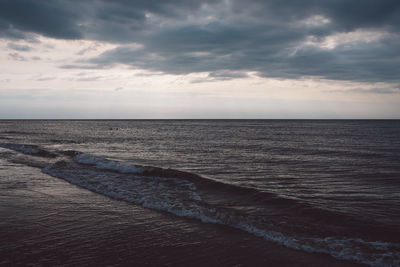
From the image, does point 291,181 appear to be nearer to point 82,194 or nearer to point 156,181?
point 156,181

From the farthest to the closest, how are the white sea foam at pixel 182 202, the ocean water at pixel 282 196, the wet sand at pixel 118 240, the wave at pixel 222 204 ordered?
the ocean water at pixel 282 196
the wave at pixel 222 204
the white sea foam at pixel 182 202
the wet sand at pixel 118 240

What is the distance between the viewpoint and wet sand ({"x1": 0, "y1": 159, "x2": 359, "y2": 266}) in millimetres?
5742

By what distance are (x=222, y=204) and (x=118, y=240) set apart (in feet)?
14.2

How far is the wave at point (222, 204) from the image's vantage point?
255 inches

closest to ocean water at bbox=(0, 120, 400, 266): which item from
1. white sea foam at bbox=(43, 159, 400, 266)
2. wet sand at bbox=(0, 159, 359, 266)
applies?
white sea foam at bbox=(43, 159, 400, 266)

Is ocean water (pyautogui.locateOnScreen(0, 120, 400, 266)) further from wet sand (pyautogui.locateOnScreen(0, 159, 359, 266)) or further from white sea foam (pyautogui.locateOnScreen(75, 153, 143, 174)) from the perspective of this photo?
wet sand (pyautogui.locateOnScreen(0, 159, 359, 266))

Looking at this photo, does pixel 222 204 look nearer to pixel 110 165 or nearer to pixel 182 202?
pixel 182 202

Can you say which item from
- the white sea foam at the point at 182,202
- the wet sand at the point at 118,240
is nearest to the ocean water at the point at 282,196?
the white sea foam at the point at 182,202

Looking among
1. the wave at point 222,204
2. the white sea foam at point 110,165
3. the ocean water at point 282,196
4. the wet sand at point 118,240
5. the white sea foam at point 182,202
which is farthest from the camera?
the white sea foam at point 110,165

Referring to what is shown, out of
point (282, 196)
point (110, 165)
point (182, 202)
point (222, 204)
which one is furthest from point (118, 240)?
point (110, 165)

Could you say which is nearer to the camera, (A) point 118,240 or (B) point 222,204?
(A) point 118,240

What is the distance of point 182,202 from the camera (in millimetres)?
10008

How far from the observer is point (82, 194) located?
35.8ft

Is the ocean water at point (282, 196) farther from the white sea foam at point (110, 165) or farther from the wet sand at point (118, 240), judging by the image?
the wet sand at point (118, 240)
